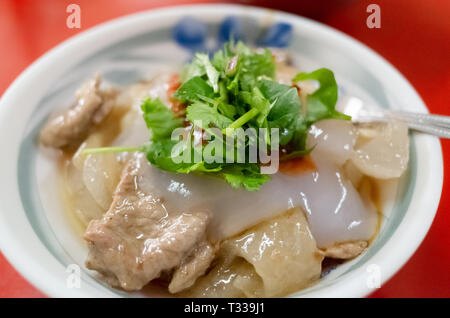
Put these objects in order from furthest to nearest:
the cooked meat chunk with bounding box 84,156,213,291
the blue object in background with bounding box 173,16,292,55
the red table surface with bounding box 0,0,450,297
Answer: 1. the blue object in background with bounding box 173,16,292,55
2. the red table surface with bounding box 0,0,450,297
3. the cooked meat chunk with bounding box 84,156,213,291

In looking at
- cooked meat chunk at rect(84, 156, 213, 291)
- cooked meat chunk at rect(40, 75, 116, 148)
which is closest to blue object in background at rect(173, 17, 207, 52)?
cooked meat chunk at rect(40, 75, 116, 148)

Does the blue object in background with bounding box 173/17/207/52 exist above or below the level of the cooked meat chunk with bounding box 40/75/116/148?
above

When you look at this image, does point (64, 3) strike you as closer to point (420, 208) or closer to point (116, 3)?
point (116, 3)

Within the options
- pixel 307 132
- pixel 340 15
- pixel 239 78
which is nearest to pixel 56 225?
pixel 239 78

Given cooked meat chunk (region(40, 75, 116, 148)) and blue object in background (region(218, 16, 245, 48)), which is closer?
cooked meat chunk (region(40, 75, 116, 148))

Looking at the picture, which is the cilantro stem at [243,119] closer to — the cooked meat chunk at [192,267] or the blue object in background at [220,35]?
the cooked meat chunk at [192,267]

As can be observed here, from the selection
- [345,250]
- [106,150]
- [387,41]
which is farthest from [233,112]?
[387,41]

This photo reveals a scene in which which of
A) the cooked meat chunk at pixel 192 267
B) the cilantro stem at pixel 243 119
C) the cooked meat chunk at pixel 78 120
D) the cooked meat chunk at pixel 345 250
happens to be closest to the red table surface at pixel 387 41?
the cooked meat chunk at pixel 345 250

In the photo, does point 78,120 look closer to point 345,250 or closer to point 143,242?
point 143,242

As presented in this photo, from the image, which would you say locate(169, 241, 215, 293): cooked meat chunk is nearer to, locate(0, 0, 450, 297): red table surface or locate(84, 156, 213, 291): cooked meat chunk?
locate(84, 156, 213, 291): cooked meat chunk
